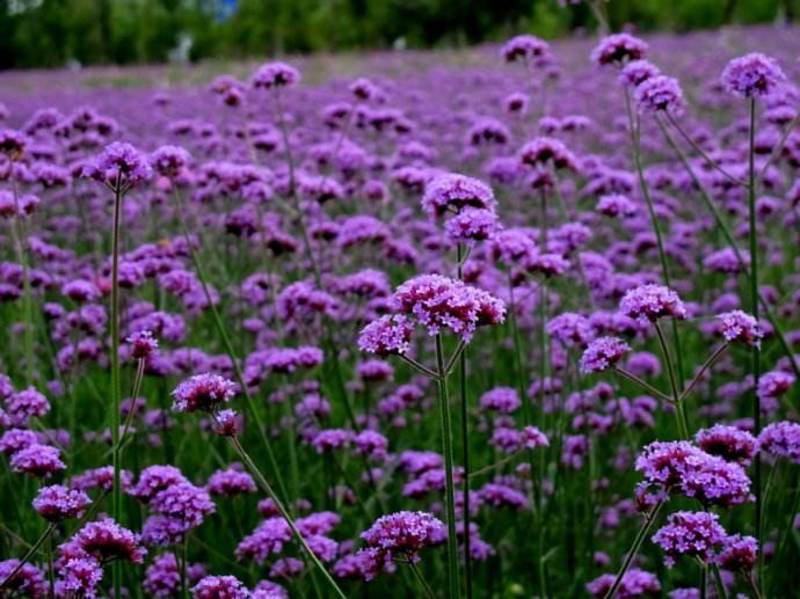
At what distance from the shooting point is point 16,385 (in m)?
4.08

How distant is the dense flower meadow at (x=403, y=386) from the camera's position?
2.03 meters

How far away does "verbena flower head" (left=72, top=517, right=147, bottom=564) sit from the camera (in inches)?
75.0

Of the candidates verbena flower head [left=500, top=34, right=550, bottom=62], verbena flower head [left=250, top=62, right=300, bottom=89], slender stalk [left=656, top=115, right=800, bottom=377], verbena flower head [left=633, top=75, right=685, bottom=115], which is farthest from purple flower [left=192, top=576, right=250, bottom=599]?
verbena flower head [left=500, top=34, right=550, bottom=62]

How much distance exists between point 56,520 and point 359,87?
9.23ft

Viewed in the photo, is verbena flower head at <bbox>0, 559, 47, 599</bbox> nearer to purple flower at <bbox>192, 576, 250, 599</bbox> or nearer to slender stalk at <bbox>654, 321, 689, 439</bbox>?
purple flower at <bbox>192, 576, 250, 599</bbox>

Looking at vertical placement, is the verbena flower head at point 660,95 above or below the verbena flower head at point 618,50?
below

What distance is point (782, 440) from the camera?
230 centimetres

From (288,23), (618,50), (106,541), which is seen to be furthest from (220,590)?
(288,23)

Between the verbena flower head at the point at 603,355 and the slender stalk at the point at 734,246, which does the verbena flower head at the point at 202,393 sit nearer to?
the verbena flower head at the point at 603,355

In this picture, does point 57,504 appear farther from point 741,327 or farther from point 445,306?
point 741,327

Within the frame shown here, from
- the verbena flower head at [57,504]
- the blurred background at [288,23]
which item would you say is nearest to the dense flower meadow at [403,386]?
the verbena flower head at [57,504]

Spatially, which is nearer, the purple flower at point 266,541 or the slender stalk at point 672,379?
the slender stalk at point 672,379

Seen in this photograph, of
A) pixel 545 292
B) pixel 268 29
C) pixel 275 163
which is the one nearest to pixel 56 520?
pixel 545 292

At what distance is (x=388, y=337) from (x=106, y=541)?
0.60m
